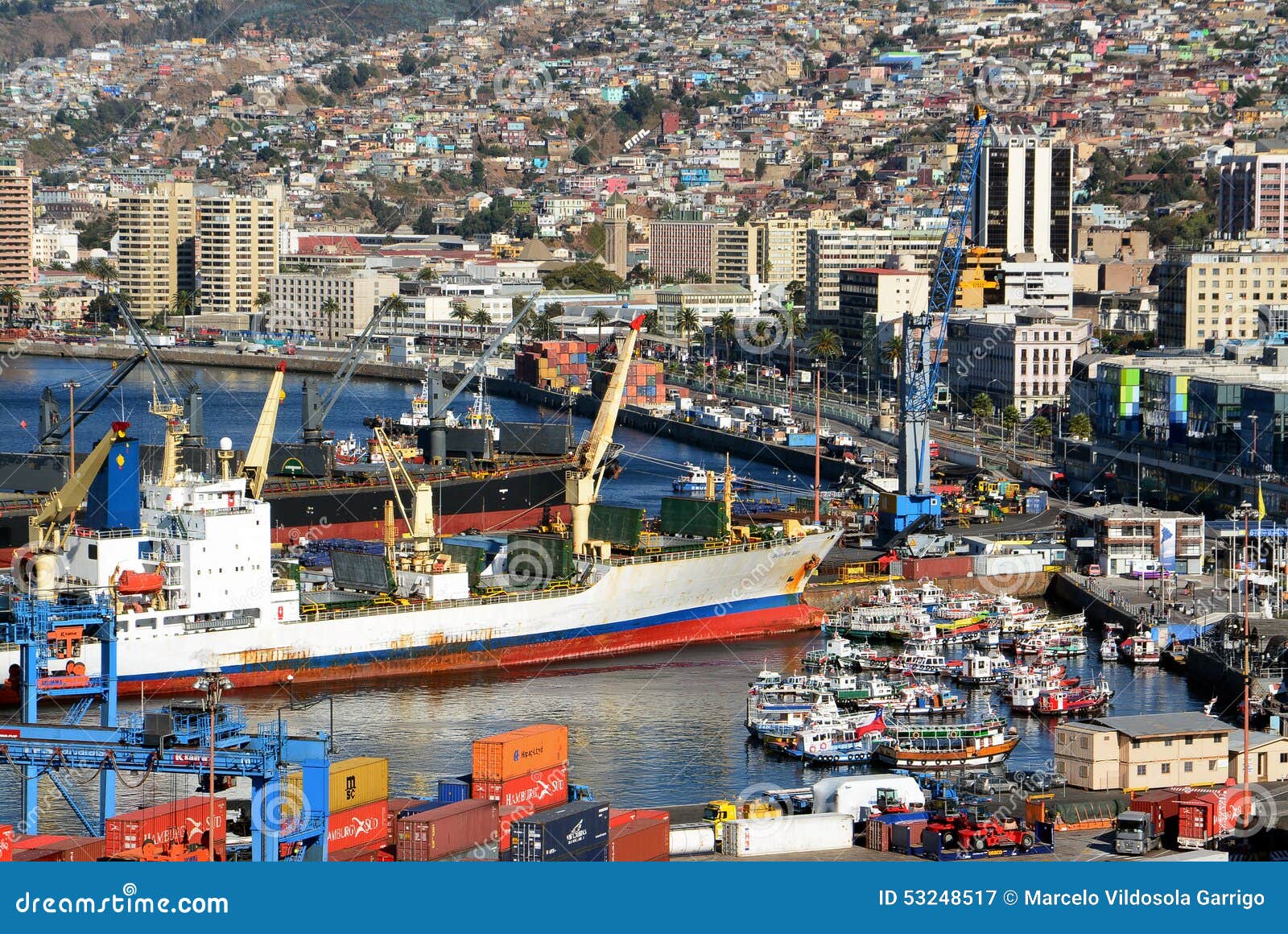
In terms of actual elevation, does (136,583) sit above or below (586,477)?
below

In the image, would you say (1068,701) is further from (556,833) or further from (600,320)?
(600,320)

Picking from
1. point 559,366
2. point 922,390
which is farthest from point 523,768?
point 559,366

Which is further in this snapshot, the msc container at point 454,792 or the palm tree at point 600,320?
the palm tree at point 600,320

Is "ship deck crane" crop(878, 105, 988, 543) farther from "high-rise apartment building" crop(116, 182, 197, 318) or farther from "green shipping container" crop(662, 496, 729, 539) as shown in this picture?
"high-rise apartment building" crop(116, 182, 197, 318)

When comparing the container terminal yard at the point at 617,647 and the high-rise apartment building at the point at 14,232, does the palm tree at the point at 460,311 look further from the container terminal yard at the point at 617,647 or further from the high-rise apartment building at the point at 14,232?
the container terminal yard at the point at 617,647

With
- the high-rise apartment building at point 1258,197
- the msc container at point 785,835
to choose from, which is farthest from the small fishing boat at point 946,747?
the high-rise apartment building at point 1258,197

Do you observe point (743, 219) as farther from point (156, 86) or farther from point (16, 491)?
point (156, 86)
